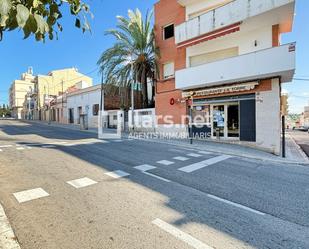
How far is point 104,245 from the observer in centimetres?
271

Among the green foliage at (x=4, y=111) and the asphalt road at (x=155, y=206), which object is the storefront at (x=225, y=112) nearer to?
the asphalt road at (x=155, y=206)

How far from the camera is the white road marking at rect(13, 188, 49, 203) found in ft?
13.7

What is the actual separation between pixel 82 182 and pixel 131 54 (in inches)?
621

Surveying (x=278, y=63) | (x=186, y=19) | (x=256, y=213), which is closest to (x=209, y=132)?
(x=278, y=63)

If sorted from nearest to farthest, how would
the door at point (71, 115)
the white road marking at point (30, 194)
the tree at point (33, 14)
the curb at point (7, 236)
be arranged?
the tree at point (33, 14) → the curb at point (7, 236) → the white road marking at point (30, 194) → the door at point (71, 115)

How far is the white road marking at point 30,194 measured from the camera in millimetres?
4172

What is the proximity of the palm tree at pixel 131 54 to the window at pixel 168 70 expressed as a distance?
3.92 feet

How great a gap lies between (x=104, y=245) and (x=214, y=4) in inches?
610

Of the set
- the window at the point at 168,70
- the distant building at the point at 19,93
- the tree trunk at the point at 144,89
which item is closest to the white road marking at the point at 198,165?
the window at the point at 168,70

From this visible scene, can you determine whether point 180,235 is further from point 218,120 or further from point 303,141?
point 303,141

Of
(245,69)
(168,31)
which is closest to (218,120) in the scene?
(245,69)

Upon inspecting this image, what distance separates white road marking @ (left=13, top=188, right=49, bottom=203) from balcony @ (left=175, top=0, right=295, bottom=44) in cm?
1204

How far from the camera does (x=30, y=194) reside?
442 cm

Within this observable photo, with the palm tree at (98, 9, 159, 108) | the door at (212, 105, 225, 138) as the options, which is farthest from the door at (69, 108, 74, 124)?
the door at (212, 105, 225, 138)
